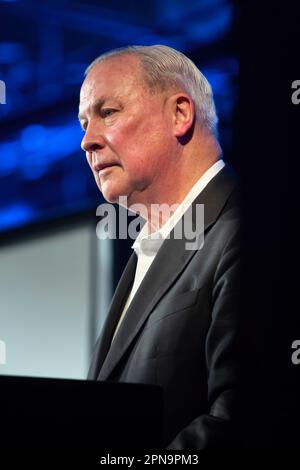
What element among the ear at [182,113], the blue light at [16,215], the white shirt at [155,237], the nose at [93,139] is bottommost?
the white shirt at [155,237]

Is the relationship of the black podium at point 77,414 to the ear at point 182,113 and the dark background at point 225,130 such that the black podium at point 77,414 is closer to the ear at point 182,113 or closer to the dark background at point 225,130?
the dark background at point 225,130

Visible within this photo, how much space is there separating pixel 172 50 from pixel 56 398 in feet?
3.52

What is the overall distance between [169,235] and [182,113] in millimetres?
323

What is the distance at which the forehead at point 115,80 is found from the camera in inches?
97.7

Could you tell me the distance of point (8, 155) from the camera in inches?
133

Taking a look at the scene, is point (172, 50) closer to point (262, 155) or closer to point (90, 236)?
point (262, 155)

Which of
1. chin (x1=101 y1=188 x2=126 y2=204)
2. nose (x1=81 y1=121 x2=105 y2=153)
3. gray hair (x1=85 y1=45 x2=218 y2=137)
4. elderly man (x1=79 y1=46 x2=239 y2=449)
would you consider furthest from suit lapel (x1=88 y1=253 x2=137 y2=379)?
gray hair (x1=85 y1=45 x2=218 y2=137)

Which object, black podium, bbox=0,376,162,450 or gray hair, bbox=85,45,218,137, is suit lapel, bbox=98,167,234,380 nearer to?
gray hair, bbox=85,45,218,137

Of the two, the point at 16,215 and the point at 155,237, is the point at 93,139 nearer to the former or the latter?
the point at 155,237

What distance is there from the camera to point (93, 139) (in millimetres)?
2512

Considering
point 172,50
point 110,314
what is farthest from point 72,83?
point 110,314

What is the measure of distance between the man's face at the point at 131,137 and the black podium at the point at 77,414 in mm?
735

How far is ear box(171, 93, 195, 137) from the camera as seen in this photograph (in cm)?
246

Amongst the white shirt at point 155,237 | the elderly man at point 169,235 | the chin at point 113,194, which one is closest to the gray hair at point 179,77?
the elderly man at point 169,235
